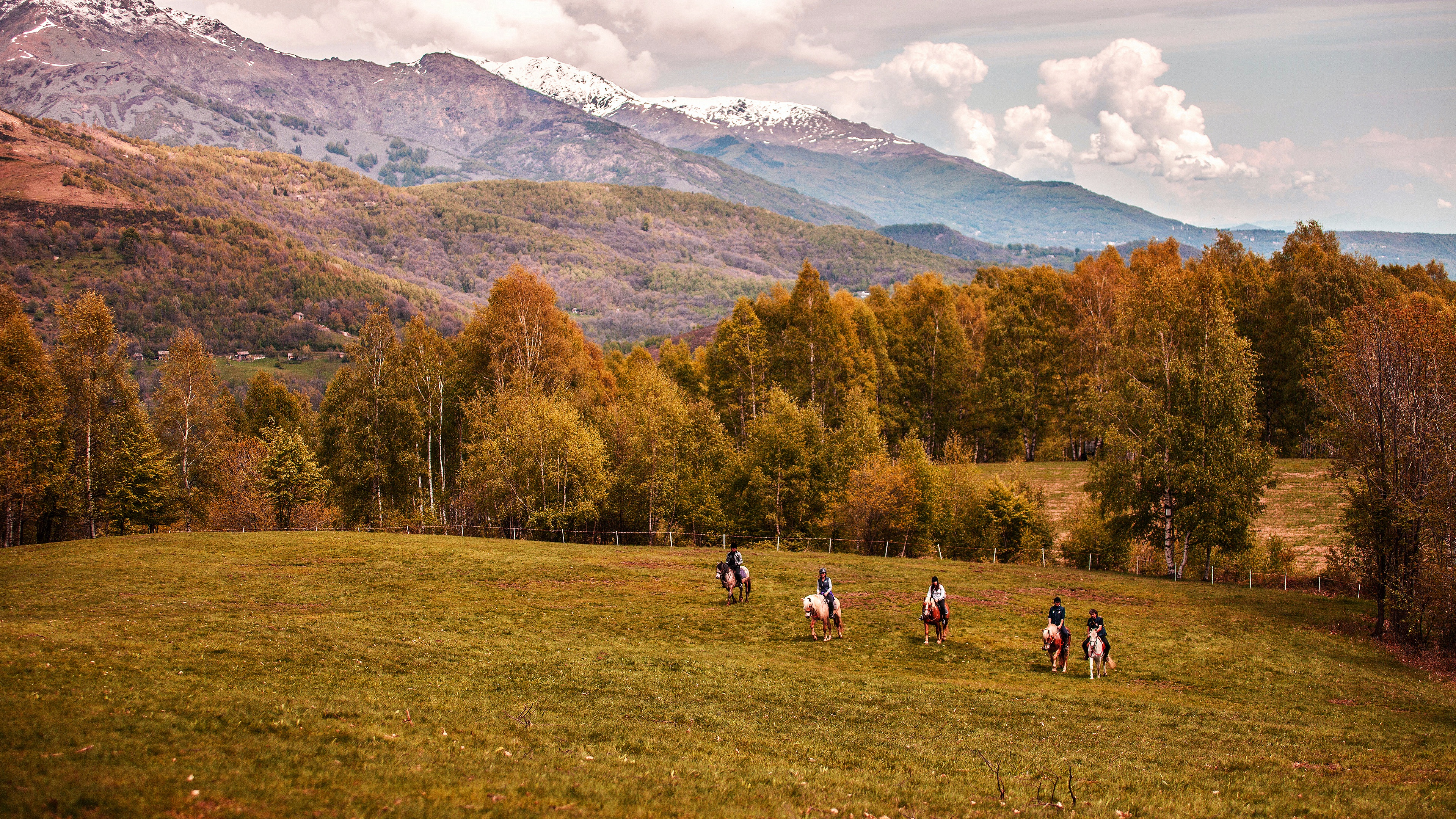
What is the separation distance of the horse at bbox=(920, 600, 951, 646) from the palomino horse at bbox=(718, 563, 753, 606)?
8.02m

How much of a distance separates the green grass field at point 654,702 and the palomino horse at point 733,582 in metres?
0.72

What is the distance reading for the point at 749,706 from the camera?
64.2ft

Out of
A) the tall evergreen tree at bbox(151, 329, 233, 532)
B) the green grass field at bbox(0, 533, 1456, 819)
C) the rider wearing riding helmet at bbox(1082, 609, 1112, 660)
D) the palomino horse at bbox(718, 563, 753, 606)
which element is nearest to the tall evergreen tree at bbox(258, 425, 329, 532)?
the tall evergreen tree at bbox(151, 329, 233, 532)

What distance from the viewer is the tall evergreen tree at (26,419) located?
164 feet

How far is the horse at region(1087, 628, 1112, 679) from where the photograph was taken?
80.9 feet

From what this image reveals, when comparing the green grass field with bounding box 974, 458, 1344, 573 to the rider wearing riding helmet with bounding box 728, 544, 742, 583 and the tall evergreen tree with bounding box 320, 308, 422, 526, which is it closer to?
the rider wearing riding helmet with bounding box 728, 544, 742, 583

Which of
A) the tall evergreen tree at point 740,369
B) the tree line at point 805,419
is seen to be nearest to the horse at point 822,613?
the tree line at point 805,419

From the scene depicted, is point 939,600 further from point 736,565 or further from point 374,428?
point 374,428

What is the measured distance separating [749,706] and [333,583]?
877 inches

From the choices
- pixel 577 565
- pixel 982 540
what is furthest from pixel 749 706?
pixel 982 540

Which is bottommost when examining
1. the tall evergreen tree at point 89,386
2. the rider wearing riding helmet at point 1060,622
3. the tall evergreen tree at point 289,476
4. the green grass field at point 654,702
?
the green grass field at point 654,702

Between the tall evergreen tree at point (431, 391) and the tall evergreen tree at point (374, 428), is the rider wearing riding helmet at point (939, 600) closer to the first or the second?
the tall evergreen tree at point (431, 391)

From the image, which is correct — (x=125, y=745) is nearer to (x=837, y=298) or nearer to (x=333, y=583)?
(x=333, y=583)

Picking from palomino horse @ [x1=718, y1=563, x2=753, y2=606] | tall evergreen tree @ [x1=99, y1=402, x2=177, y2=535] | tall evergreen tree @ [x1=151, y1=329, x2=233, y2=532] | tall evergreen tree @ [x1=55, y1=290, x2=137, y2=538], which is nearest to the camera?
palomino horse @ [x1=718, y1=563, x2=753, y2=606]
